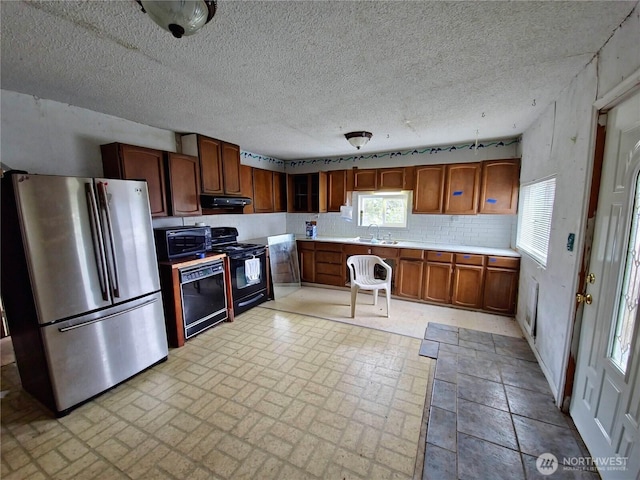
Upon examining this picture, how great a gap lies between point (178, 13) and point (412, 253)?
3696 millimetres

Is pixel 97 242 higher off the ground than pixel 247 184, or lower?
lower

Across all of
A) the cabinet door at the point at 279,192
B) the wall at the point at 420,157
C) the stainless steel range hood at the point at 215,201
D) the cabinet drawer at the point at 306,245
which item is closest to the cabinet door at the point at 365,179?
the wall at the point at 420,157

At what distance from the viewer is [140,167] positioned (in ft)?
8.86

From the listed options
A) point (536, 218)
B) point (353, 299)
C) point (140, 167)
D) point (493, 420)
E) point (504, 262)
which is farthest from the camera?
point (353, 299)

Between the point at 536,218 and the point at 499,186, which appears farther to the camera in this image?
the point at 499,186

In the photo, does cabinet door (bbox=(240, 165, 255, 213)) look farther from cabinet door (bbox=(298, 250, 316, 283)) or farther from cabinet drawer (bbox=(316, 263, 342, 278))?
cabinet drawer (bbox=(316, 263, 342, 278))

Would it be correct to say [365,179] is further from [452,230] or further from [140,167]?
[140,167]

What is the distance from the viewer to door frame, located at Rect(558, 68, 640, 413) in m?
1.47

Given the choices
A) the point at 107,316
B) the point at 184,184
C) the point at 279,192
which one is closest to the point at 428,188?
the point at 279,192

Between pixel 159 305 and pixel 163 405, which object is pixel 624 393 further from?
pixel 159 305

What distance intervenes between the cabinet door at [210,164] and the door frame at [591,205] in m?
3.61

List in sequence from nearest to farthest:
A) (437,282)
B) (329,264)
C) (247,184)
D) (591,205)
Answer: (591,205)
(437,282)
(247,184)
(329,264)

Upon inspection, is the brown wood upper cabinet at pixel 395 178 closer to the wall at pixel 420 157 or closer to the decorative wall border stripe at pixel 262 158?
the wall at pixel 420 157

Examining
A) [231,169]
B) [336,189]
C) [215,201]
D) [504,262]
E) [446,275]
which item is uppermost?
[231,169]
